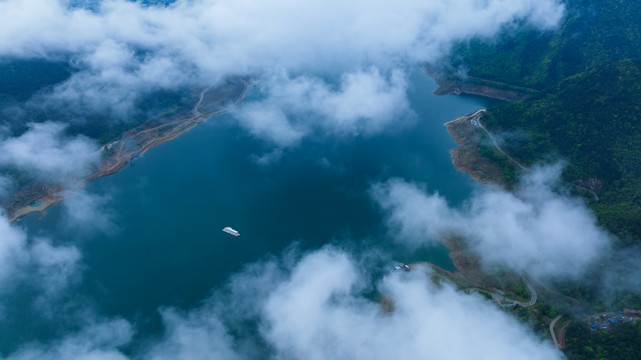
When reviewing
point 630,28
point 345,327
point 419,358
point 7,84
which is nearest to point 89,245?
point 345,327

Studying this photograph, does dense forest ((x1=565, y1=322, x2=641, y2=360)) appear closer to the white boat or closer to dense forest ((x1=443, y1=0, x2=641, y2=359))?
dense forest ((x1=443, y1=0, x2=641, y2=359))

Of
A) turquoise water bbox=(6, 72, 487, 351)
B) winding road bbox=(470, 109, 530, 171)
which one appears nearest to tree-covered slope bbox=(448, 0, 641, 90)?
winding road bbox=(470, 109, 530, 171)

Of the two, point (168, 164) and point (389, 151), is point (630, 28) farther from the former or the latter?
point (168, 164)

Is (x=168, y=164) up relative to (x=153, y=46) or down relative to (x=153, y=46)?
down

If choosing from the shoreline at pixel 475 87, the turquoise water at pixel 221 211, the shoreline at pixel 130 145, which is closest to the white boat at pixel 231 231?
the turquoise water at pixel 221 211

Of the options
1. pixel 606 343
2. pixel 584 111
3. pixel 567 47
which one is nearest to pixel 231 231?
pixel 606 343

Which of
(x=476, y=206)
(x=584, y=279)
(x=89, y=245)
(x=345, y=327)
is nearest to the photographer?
(x=345, y=327)

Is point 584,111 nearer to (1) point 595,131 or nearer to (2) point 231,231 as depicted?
(1) point 595,131

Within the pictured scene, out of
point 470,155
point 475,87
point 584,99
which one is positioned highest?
point 475,87
